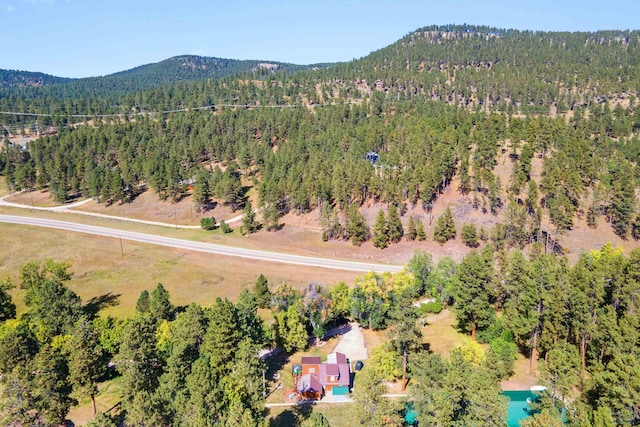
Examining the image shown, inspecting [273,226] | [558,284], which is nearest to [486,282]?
[558,284]

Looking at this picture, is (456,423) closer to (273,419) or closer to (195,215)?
(273,419)

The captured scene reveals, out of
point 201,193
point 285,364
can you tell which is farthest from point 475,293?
point 201,193

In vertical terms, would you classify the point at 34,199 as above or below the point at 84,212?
above

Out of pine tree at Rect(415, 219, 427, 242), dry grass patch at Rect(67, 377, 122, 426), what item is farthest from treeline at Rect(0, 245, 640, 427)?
pine tree at Rect(415, 219, 427, 242)

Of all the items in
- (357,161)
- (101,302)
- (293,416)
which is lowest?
(293,416)

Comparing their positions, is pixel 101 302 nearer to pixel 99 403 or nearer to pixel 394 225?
pixel 99 403
